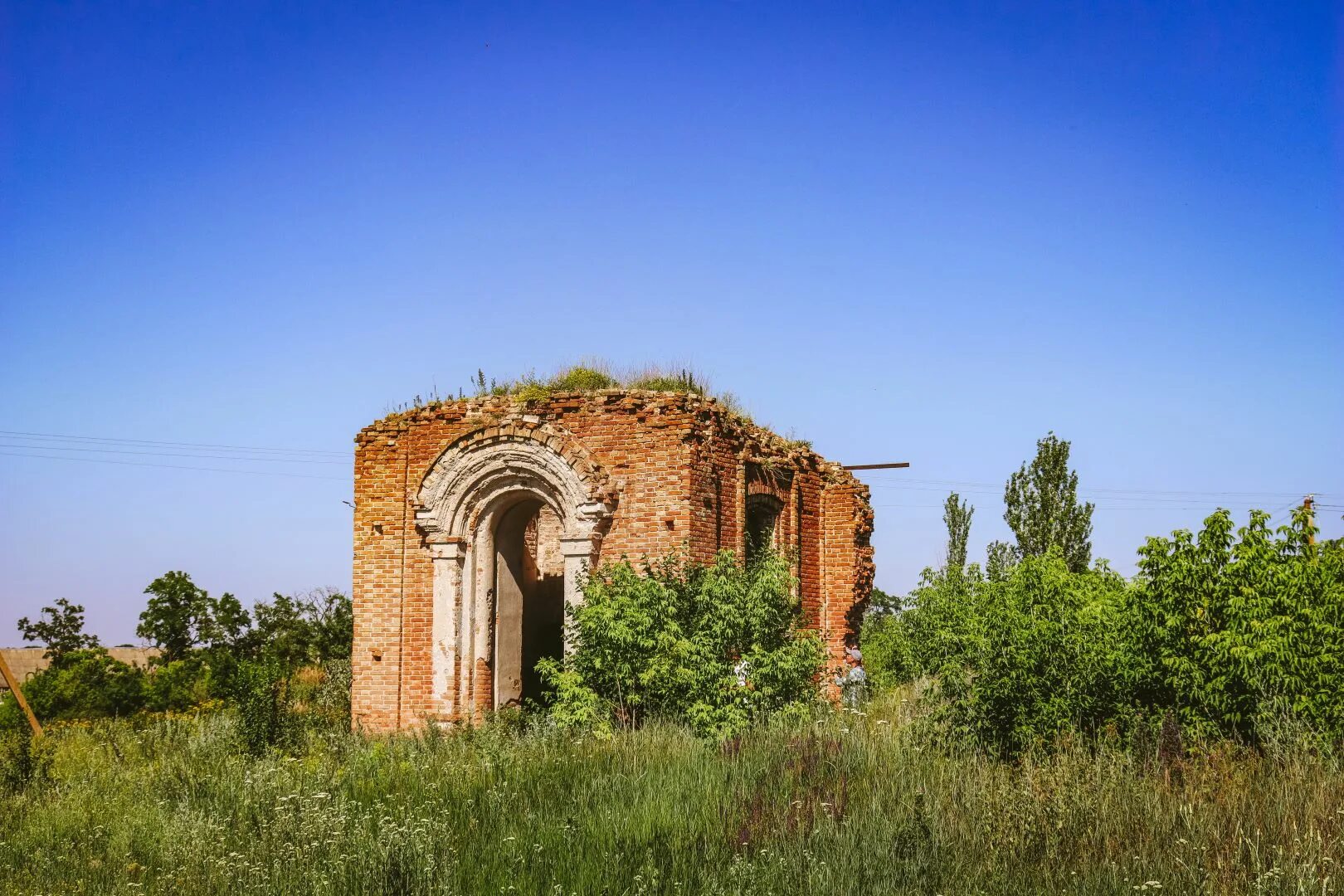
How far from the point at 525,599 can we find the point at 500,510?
3.36 m

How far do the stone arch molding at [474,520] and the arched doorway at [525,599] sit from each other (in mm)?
257

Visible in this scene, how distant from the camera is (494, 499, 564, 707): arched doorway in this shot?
15.0m

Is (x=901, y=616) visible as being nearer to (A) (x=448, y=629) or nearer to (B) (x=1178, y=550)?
(A) (x=448, y=629)

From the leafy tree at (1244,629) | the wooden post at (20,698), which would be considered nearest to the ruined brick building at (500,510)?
the wooden post at (20,698)

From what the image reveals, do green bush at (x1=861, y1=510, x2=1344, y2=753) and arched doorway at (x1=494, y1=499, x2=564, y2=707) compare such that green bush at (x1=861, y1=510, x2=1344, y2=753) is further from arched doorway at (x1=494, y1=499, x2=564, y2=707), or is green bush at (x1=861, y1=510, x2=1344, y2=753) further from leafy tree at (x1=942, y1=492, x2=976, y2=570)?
leafy tree at (x1=942, y1=492, x2=976, y2=570)

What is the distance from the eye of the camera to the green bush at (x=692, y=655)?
11555 millimetres

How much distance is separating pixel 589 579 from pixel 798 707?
3264 mm

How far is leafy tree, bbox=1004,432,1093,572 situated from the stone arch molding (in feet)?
47.7

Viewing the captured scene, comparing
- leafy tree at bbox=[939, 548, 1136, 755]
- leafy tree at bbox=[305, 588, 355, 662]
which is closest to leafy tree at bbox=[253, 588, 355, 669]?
leafy tree at bbox=[305, 588, 355, 662]

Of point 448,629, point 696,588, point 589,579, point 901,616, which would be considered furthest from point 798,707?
point 901,616

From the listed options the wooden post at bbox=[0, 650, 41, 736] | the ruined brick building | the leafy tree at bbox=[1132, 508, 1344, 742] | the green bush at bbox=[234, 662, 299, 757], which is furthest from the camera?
the ruined brick building

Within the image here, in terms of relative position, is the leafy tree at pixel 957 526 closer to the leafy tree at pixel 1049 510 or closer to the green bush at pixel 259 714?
the leafy tree at pixel 1049 510

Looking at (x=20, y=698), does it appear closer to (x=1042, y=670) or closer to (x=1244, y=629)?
(x=1042, y=670)

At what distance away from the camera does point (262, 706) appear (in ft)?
36.9
